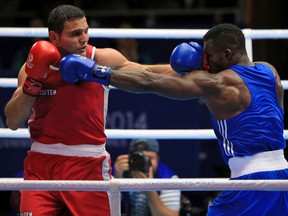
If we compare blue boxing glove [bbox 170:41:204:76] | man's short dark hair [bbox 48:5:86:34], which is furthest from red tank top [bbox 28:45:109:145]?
blue boxing glove [bbox 170:41:204:76]

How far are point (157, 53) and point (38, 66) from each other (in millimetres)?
2656

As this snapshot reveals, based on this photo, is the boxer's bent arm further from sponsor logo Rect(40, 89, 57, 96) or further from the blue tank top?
the blue tank top

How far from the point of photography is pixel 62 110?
3523 millimetres

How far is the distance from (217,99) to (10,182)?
0.98 metres

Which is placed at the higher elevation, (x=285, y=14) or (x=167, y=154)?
(x=285, y=14)

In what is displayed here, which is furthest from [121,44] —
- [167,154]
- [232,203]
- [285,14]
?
[232,203]

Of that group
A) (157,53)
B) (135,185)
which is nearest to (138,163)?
(135,185)

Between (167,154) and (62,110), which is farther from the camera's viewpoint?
(167,154)

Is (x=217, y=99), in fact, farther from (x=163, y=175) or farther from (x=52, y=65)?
(x=163, y=175)

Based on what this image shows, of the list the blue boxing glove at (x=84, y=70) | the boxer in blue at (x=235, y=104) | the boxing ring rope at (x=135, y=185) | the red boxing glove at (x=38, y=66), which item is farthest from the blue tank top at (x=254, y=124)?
the red boxing glove at (x=38, y=66)

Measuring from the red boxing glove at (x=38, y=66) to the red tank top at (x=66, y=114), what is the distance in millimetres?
97

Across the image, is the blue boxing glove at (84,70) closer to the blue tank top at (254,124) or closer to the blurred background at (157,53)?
the blue tank top at (254,124)

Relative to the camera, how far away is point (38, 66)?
3414 mm

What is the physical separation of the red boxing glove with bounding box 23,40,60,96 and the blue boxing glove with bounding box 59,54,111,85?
15 cm
